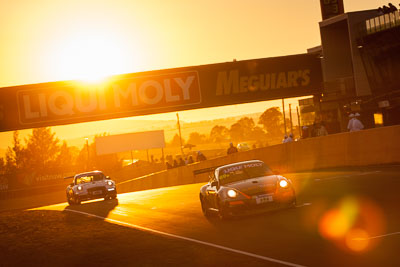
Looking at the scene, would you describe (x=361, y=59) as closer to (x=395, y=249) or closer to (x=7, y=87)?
(x=7, y=87)

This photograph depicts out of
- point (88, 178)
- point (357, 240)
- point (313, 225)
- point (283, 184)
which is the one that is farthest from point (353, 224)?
point (88, 178)

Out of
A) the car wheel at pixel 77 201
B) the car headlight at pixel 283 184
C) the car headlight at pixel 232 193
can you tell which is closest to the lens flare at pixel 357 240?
the car headlight at pixel 283 184

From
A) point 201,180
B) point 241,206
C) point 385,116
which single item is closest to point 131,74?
point 201,180

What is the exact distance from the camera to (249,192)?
14.5 metres

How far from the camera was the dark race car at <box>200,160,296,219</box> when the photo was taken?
14453 millimetres

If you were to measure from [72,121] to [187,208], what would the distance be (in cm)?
1337

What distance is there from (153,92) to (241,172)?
16493mm

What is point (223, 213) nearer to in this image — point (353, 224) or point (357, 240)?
point (353, 224)

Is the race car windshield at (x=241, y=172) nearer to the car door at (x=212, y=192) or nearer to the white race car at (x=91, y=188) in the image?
the car door at (x=212, y=192)

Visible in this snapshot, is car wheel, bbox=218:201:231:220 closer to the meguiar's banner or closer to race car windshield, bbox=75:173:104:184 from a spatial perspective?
race car windshield, bbox=75:173:104:184

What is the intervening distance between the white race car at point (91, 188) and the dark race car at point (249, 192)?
13.6 meters

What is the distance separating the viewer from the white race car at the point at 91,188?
2839cm

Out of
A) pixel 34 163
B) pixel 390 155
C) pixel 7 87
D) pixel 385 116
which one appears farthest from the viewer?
pixel 34 163

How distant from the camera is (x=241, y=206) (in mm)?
14523
